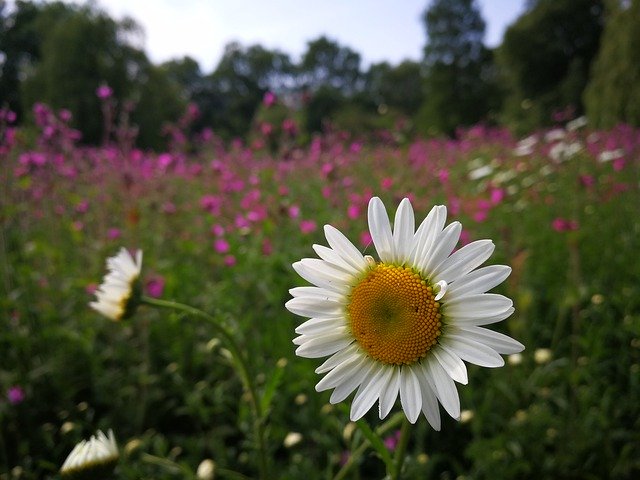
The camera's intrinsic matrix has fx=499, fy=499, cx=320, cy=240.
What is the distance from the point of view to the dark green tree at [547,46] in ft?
63.4

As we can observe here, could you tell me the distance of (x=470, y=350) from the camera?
26.6 inches

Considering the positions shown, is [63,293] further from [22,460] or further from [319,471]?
[319,471]

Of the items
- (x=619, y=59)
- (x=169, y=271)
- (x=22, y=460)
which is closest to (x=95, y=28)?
(x=619, y=59)

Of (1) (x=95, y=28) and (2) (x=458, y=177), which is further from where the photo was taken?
(1) (x=95, y=28)

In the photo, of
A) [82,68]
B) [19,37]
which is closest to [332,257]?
[82,68]

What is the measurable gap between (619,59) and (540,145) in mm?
8005

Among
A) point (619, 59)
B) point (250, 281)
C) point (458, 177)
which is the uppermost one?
point (619, 59)

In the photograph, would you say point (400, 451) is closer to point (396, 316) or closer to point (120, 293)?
point (396, 316)

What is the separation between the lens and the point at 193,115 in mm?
3914

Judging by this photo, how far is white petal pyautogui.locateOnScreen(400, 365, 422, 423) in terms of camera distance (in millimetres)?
668

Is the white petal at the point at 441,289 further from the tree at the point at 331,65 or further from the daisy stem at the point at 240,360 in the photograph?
the tree at the point at 331,65

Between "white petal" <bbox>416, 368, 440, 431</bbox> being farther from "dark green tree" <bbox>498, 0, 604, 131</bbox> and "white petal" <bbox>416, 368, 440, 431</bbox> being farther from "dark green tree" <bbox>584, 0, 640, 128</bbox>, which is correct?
"dark green tree" <bbox>498, 0, 604, 131</bbox>

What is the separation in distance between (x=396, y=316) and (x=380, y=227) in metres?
0.13

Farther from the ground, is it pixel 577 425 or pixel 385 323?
pixel 385 323
